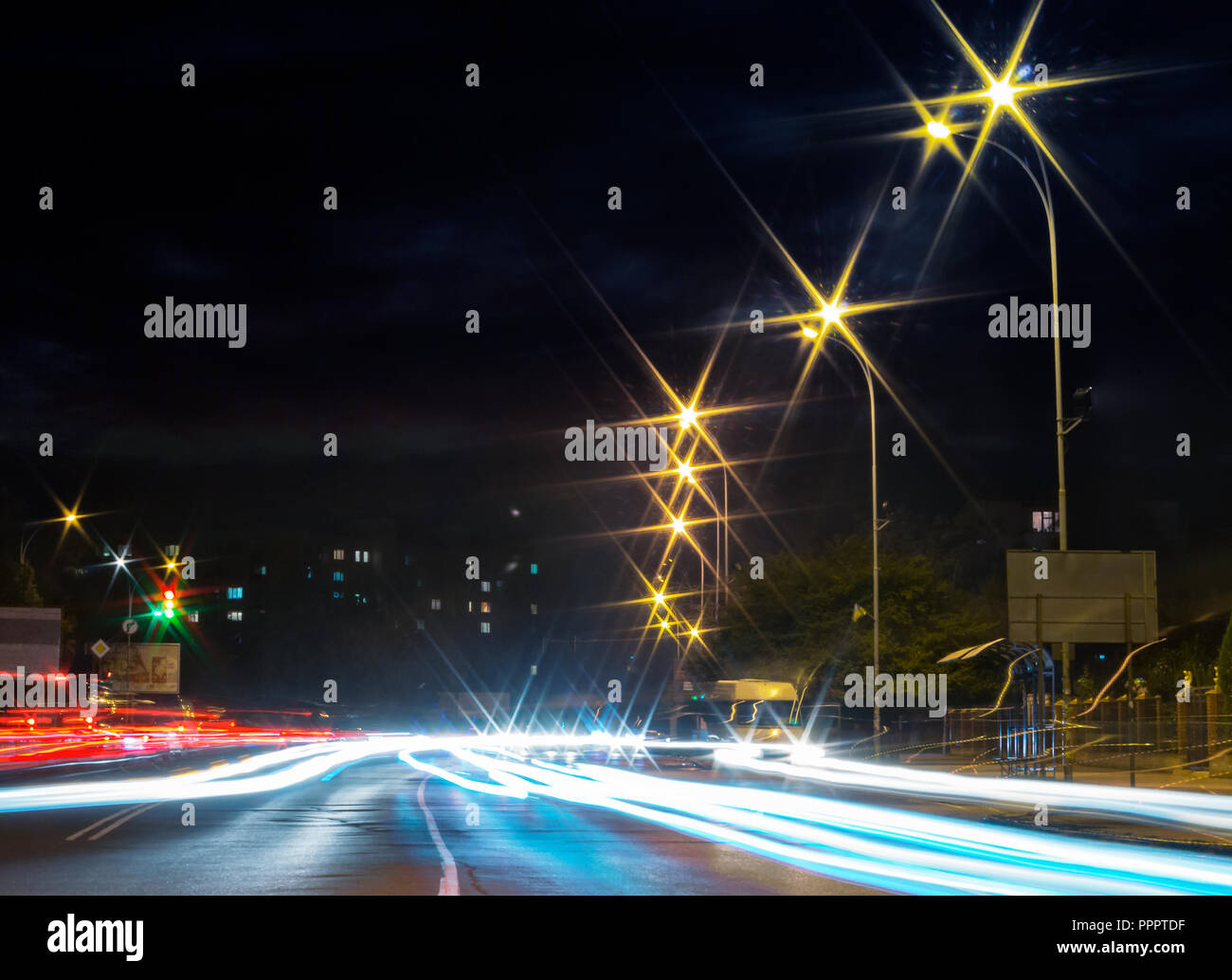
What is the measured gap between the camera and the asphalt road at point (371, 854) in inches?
476

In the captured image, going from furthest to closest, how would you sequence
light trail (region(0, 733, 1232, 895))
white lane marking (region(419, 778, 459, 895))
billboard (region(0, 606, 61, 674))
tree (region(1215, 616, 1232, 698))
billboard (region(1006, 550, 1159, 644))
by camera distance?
billboard (region(0, 606, 61, 674)) < tree (region(1215, 616, 1232, 698)) < billboard (region(1006, 550, 1159, 644)) < light trail (region(0, 733, 1232, 895)) < white lane marking (region(419, 778, 459, 895))

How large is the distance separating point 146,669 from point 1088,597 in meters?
64.4

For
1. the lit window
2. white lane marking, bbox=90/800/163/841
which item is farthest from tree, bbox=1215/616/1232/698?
the lit window

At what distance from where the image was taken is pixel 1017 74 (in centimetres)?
2597

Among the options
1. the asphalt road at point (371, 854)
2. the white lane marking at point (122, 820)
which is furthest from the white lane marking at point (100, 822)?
the white lane marking at point (122, 820)

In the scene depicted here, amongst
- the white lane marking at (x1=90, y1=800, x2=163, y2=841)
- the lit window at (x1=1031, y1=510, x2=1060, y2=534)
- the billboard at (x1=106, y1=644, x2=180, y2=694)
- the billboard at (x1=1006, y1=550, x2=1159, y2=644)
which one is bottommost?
the billboard at (x1=106, y1=644, x2=180, y2=694)

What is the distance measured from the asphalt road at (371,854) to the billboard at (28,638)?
52782 millimetres

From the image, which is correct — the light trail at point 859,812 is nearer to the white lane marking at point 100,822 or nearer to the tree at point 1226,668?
the white lane marking at point 100,822

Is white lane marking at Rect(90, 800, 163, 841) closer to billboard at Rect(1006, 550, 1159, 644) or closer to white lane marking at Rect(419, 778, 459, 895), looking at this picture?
white lane marking at Rect(419, 778, 459, 895)

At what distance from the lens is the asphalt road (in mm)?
12086

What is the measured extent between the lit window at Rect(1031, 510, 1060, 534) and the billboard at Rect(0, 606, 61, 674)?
58.1 meters

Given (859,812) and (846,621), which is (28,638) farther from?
(859,812)
